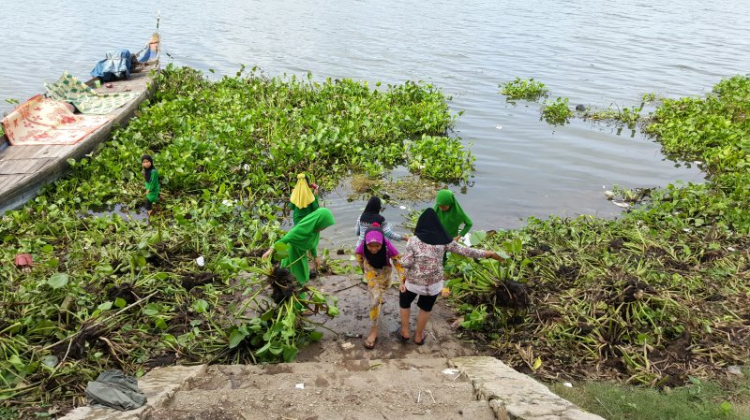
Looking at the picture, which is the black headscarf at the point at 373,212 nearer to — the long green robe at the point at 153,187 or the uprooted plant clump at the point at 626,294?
the uprooted plant clump at the point at 626,294

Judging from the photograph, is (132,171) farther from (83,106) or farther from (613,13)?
(613,13)

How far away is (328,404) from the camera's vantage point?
3.49 meters

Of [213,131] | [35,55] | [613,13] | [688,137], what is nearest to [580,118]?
[688,137]

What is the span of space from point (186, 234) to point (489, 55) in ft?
59.5

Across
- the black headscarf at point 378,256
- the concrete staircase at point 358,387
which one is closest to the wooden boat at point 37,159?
the concrete staircase at point 358,387

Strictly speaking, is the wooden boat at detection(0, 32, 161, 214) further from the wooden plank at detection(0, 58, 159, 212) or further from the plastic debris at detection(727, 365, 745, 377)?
the plastic debris at detection(727, 365, 745, 377)

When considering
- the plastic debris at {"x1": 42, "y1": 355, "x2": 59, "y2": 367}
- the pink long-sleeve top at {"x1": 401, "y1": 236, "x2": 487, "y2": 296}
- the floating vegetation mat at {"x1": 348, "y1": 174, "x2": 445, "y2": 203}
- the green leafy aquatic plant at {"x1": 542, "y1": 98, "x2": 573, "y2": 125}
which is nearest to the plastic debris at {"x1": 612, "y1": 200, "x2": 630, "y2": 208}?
the floating vegetation mat at {"x1": 348, "y1": 174, "x2": 445, "y2": 203}

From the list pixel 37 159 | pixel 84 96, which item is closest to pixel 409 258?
pixel 37 159

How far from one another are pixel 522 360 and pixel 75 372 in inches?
145

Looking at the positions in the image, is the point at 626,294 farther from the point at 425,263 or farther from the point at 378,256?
the point at 378,256

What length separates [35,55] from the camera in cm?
1952

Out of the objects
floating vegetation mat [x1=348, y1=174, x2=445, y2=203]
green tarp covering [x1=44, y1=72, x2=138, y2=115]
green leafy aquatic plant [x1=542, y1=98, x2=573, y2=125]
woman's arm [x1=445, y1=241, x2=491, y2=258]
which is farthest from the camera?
green leafy aquatic plant [x1=542, y1=98, x2=573, y2=125]

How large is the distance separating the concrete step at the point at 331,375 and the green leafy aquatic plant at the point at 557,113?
35.9 ft

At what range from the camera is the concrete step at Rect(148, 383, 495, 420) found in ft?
10.7
